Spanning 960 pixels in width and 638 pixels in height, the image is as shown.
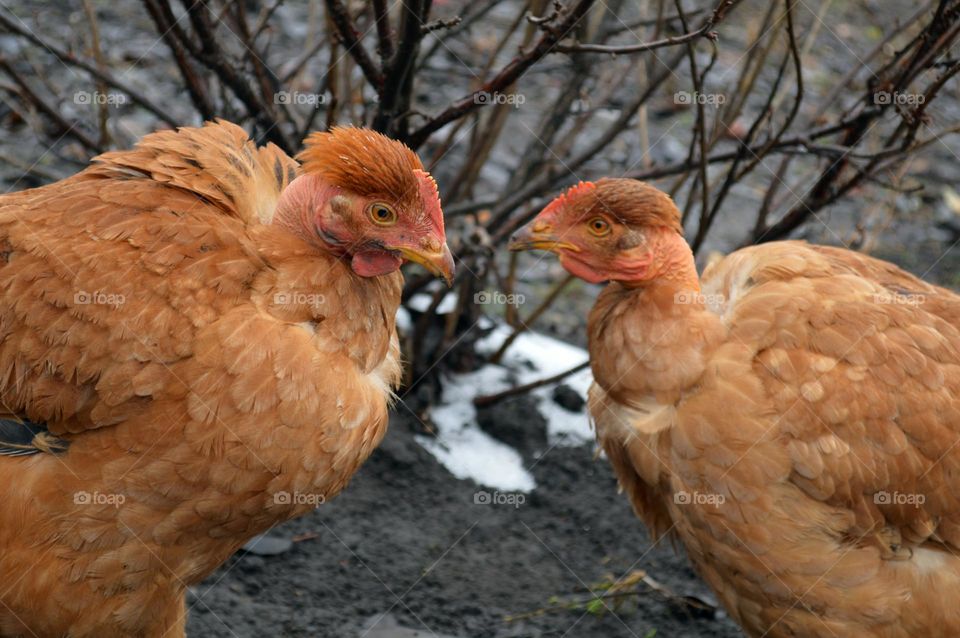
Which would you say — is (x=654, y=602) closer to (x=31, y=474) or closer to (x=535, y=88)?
(x=31, y=474)

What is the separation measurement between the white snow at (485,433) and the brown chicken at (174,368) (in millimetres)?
1985

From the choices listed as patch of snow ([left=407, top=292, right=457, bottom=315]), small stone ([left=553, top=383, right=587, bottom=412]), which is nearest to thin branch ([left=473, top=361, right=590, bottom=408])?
small stone ([left=553, top=383, right=587, bottom=412])

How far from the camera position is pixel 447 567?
4.78 meters

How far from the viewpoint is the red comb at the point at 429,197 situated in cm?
340

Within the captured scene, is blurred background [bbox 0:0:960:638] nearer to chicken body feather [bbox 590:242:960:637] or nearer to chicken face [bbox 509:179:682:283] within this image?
chicken face [bbox 509:179:682:283]

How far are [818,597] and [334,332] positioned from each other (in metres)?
2.02

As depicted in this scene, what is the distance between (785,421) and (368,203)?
1718mm

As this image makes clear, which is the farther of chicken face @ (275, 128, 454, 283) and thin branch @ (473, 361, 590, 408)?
thin branch @ (473, 361, 590, 408)

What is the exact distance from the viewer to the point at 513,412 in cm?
571

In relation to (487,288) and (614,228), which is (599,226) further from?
(487,288)

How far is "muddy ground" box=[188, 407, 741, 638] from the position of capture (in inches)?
174

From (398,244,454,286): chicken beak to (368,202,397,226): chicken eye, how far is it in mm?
103

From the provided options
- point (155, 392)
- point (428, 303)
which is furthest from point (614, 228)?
point (428, 303)

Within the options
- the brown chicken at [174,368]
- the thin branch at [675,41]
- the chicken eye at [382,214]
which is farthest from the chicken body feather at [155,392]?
the thin branch at [675,41]
